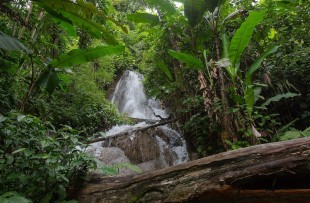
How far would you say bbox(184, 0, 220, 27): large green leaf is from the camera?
4172 mm

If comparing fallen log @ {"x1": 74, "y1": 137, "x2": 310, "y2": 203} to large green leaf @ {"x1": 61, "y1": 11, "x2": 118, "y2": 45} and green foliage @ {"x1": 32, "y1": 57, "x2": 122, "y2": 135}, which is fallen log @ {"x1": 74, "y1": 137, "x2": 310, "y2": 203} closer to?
large green leaf @ {"x1": 61, "y1": 11, "x2": 118, "y2": 45}

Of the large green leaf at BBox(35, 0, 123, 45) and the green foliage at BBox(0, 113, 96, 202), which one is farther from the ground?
the large green leaf at BBox(35, 0, 123, 45)

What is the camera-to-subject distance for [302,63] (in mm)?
4207

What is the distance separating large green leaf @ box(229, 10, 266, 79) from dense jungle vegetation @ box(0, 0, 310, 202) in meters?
0.01

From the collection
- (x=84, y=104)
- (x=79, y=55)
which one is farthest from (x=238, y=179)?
(x=84, y=104)

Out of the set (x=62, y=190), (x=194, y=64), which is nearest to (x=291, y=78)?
(x=194, y=64)

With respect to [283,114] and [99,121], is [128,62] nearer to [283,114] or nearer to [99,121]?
[99,121]

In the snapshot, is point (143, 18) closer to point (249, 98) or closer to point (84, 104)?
point (249, 98)

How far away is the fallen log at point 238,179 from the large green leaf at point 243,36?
1931 mm

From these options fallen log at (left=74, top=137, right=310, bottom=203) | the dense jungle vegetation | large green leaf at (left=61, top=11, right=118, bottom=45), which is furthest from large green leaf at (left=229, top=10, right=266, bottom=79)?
fallen log at (left=74, top=137, right=310, bottom=203)

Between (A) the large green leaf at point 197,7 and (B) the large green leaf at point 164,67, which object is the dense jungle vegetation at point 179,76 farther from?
(B) the large green leaf at point 164,67

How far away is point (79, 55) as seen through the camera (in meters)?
3.37

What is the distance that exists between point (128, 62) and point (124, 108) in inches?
146

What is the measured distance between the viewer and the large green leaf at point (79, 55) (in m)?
3.29
